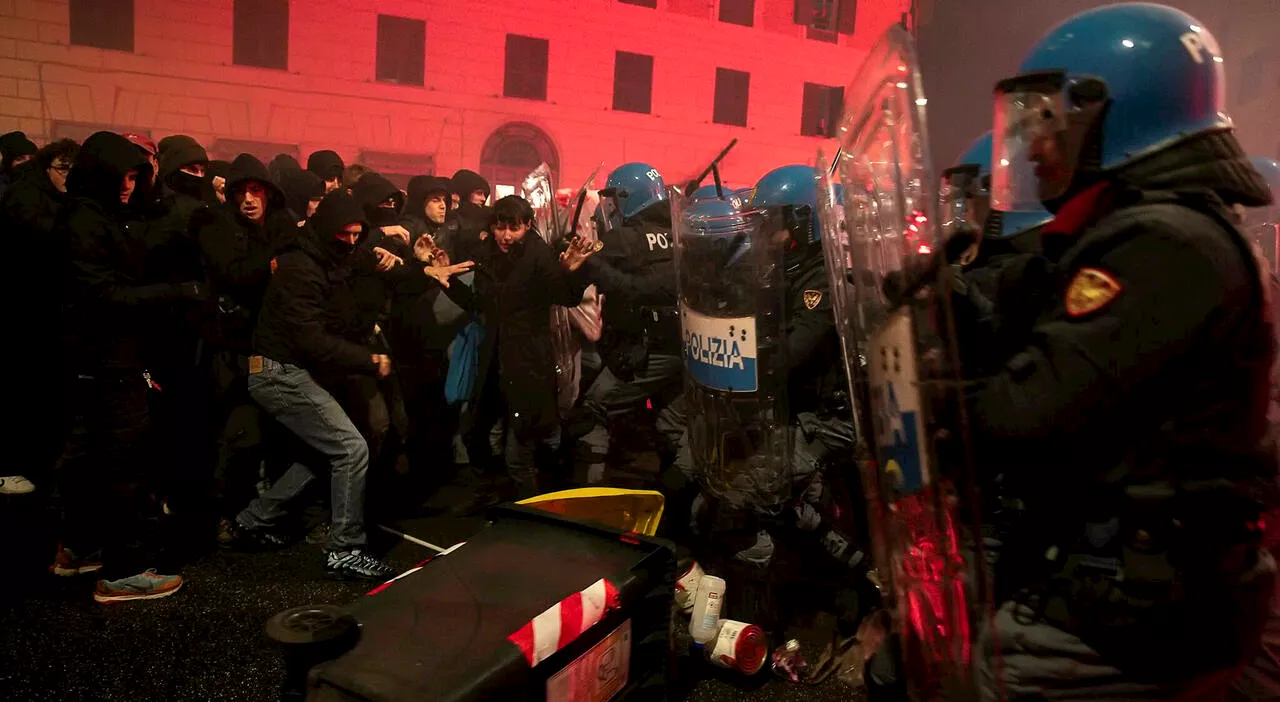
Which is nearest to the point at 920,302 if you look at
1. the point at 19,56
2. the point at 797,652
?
the point at 797,652

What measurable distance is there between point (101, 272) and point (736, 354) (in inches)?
113

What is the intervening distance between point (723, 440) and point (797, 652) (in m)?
0.93

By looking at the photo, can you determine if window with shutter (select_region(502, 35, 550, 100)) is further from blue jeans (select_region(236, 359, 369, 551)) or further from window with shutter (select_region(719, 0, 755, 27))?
blue jeans (select_region(236, 359, 369, 551))

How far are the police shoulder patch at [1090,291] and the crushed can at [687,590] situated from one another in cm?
213

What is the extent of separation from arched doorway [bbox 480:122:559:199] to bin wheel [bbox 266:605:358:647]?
10.3 m

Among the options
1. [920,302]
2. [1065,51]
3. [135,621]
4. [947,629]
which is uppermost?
[1065,51]

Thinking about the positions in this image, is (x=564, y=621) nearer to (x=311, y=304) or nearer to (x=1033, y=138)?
(x=1033, y=138)

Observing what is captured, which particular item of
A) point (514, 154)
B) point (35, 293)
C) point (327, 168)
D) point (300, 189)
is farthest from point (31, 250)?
point (514, 154)

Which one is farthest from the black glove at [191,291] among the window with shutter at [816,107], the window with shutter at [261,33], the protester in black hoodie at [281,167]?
the window with shutter at [816,107]

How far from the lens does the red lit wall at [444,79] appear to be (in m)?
9.18

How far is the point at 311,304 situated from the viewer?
12.7 ft

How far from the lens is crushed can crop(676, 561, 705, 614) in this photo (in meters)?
3.17

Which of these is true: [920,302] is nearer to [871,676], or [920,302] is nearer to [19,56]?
[871,676]

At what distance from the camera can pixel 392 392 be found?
4957 millimetres
